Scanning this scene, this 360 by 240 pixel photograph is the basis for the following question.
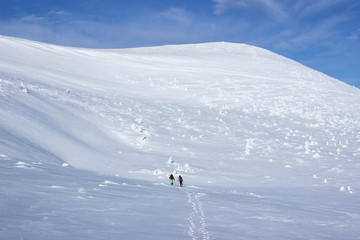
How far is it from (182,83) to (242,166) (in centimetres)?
1795

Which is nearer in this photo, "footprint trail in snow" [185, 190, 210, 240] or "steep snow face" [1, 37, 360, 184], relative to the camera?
"footprint trail in snow" [185, 190, 210, 240]

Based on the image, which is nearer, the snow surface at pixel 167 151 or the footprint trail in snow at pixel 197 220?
the footprint trail in snow at pixel 197 220

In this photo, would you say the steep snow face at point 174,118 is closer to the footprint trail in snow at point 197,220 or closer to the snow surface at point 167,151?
the snow surface at point 167,151

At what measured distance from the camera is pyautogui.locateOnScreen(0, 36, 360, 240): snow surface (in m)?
7.08

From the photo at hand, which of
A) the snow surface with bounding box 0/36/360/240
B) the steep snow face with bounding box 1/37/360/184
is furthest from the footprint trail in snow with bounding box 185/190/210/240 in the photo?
the steep snow face with bounding box 1/37/360/184

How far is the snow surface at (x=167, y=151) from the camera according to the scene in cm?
708

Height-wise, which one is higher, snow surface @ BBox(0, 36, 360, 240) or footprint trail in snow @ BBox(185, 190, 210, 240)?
snow surface @ BBox(0, 36, 360, 240)

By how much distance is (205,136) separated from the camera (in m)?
21.2

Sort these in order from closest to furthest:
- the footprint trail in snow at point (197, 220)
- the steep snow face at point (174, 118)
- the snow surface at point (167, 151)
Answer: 1. the footprint trail in snow at point (197, 220)
2. the snow surface at point (167, 151)
3. the steep snow face at point (174, 118)

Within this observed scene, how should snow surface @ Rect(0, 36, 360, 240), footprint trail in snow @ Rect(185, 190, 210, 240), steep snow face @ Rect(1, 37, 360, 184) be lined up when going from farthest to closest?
steep snow face @ Rect(1, 37, 360, 184) < snow surface @ Rect(0, 36, 360, 240) < footprint trail in snow @ Rect(185, 190, 210, 240)

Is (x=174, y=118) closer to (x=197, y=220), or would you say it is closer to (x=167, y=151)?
(x=167, y=151)

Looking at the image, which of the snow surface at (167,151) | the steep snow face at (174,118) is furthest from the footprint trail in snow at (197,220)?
the steep snow face at (174,118)

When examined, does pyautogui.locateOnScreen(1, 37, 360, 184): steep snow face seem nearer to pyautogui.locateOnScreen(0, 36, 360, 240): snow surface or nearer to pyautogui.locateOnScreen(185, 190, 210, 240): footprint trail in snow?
pyautogui.locateOnScreen(0, 36, 360, 240): snow surface

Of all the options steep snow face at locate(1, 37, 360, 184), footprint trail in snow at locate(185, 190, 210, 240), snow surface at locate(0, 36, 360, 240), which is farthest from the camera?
steep snow face at locate(1, 37, 360, 184)
